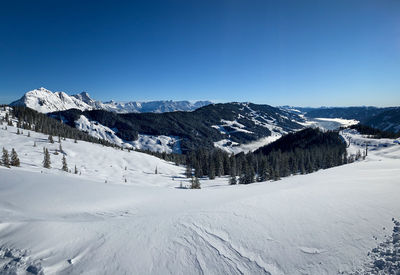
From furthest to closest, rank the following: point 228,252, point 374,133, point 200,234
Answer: point 374,133 < point 200,234 < point 228,252

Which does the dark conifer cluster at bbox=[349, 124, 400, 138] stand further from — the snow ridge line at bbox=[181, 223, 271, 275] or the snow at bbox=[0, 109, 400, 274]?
the snow ridge line at bbox=[181, 223, 271, 275]

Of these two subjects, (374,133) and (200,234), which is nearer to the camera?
(200,234)


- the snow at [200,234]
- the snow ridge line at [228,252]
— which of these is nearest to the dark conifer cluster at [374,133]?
the snow at [200,234]

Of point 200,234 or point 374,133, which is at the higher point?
point 200,234

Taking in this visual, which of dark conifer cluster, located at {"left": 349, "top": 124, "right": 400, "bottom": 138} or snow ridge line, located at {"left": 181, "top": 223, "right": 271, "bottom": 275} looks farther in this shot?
dark conifer cluster, located at {"left": 349, "top": 124, "right": 400, "bottom": 138}

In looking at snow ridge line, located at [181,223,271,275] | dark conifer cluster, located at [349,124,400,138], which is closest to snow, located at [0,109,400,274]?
snow ridge line, located at [181,223,271,275]

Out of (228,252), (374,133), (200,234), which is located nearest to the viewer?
(228,252)

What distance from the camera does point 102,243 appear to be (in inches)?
272

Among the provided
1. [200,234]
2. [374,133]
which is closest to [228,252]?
[200,234]

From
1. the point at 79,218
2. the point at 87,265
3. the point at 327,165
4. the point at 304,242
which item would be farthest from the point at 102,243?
the point at 327,165

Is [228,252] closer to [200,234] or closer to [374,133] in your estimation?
[200,234]

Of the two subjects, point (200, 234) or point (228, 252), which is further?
point (200, 234)

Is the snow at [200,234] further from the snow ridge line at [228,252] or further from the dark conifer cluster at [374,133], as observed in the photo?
the dark conifer cluster at [374,133]

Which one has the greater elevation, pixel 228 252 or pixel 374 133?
pixel 228 252
